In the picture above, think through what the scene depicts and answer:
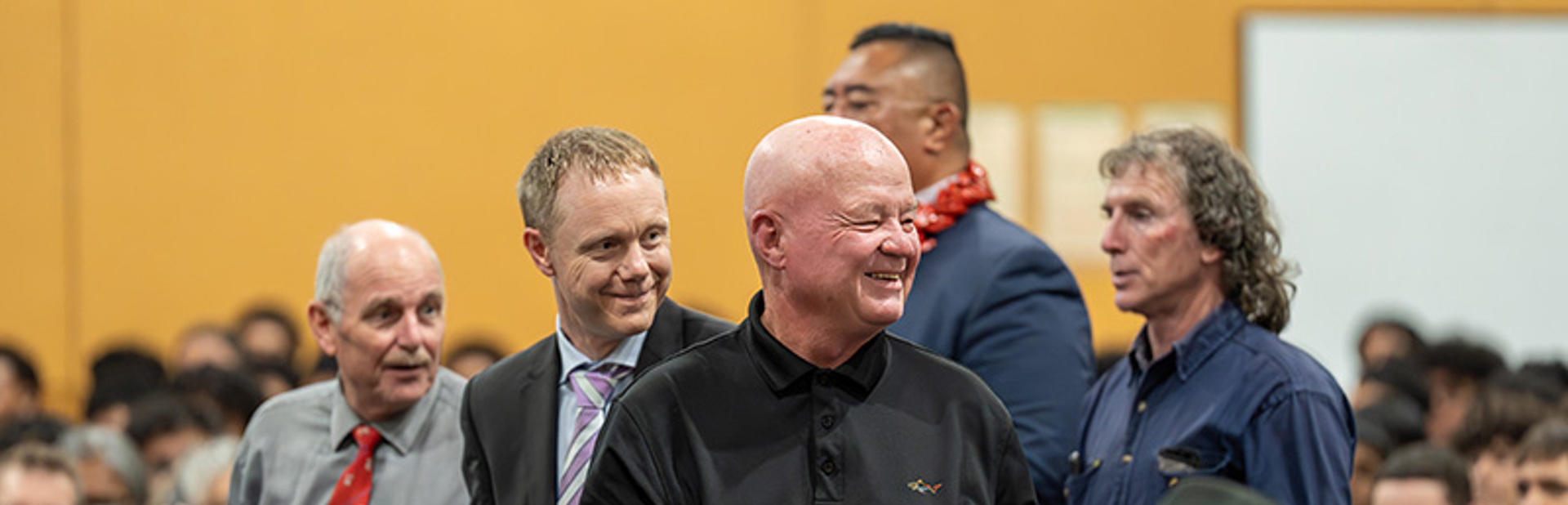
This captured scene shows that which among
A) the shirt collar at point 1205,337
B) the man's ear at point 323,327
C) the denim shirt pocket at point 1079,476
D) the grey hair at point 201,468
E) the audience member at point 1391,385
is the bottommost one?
the audience member at point 1391,385

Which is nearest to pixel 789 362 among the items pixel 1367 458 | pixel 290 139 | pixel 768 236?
pixel 768 236

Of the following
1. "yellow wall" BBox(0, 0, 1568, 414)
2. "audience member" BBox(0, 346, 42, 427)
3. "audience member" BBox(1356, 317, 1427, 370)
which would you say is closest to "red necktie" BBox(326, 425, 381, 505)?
"audience member" BBox(0, 346, 42, 427)

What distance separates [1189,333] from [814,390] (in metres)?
1.27

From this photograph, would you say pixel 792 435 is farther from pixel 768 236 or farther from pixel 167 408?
pixel 167 408

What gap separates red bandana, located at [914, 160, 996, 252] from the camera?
3.43 metres

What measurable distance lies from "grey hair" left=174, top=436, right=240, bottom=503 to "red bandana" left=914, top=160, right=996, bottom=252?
2.49m

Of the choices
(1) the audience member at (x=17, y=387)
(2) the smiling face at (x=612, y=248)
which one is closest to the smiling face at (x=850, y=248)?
(2) the smiling face at (x=612, y=248)

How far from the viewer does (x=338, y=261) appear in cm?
338

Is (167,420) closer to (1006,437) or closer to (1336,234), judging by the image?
(1006,437)

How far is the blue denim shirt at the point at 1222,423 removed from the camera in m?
3.01

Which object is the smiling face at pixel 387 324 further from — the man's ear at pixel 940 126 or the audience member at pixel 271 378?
the audience member at pixel 271 378

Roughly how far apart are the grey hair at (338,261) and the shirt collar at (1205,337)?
1.32m

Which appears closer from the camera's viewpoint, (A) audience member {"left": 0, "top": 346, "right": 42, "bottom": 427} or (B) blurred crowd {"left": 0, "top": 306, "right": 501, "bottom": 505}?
(B) blurred crowd {"left": 0, "top": 306, "right": 501, "bottom": 505}

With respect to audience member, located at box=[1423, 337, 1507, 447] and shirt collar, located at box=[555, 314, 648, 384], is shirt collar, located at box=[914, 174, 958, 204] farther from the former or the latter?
audience member, located at box=[1423, 337, 1507, 447]
